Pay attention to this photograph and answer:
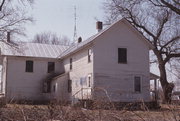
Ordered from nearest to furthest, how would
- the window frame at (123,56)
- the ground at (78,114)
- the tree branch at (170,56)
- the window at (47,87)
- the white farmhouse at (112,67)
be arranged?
the ground at (78,114), the white farmhouse at (112,67), the window frame at (123,56), the window at (47,87), the tree branch at (170,56)

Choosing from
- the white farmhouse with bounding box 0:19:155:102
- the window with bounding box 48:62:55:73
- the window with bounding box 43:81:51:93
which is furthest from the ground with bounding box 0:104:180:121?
the window with bounding box 48:62:55:73

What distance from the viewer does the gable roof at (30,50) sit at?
30506mm

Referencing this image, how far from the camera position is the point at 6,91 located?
29672 millimetres

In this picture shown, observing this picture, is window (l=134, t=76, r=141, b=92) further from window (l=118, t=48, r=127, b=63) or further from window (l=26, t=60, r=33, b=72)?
window (l=26, t=60, r=33, b=72)

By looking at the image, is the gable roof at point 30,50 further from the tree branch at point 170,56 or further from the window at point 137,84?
the tree branch at point 170,56

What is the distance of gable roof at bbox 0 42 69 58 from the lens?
30.5m

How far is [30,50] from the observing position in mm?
33125

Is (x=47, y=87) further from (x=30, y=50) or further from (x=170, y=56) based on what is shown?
(x=170, y=56)

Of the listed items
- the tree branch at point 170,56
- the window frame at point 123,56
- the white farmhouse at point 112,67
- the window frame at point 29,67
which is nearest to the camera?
the white farmhouse at point 112,67

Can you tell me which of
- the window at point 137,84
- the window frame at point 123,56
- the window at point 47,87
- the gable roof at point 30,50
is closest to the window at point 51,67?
the gable roof at point 30,50

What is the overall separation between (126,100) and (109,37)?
525cm

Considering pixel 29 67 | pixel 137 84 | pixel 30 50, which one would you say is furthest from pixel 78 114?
pixel 30 50

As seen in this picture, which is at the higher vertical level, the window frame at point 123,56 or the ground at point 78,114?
the window frame at point 123,56

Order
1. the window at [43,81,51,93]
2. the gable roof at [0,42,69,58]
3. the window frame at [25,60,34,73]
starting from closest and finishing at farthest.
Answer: the gable roof at [0,42,69,58] < the window frame at [25,60,34,73] < the window at [43,81,51,93]
